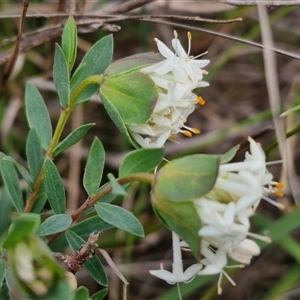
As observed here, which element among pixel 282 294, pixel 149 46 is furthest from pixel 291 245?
pixel 149 46

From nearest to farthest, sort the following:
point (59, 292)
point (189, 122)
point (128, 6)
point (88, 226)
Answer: point (59, 292) → point (88, 226) → point (128, 6) → point (189, 122)

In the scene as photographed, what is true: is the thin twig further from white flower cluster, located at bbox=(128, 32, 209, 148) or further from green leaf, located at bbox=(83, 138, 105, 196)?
green leaf, located at bbox=(83, 138, 105, 196)

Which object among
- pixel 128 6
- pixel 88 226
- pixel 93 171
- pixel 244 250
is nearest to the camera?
pixel 244 250

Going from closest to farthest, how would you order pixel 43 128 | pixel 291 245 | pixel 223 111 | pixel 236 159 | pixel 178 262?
pixel 178 262
pixel 43 128
pixel 291 245
pixel 236 159
pixel 223 111

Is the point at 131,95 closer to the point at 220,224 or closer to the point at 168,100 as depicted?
the point at 168,100

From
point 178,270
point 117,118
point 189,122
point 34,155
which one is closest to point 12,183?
point 34,155

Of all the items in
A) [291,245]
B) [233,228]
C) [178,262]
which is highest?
[233,228]

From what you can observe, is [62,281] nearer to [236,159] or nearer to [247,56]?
[236,159]

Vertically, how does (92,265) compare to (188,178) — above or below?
below
